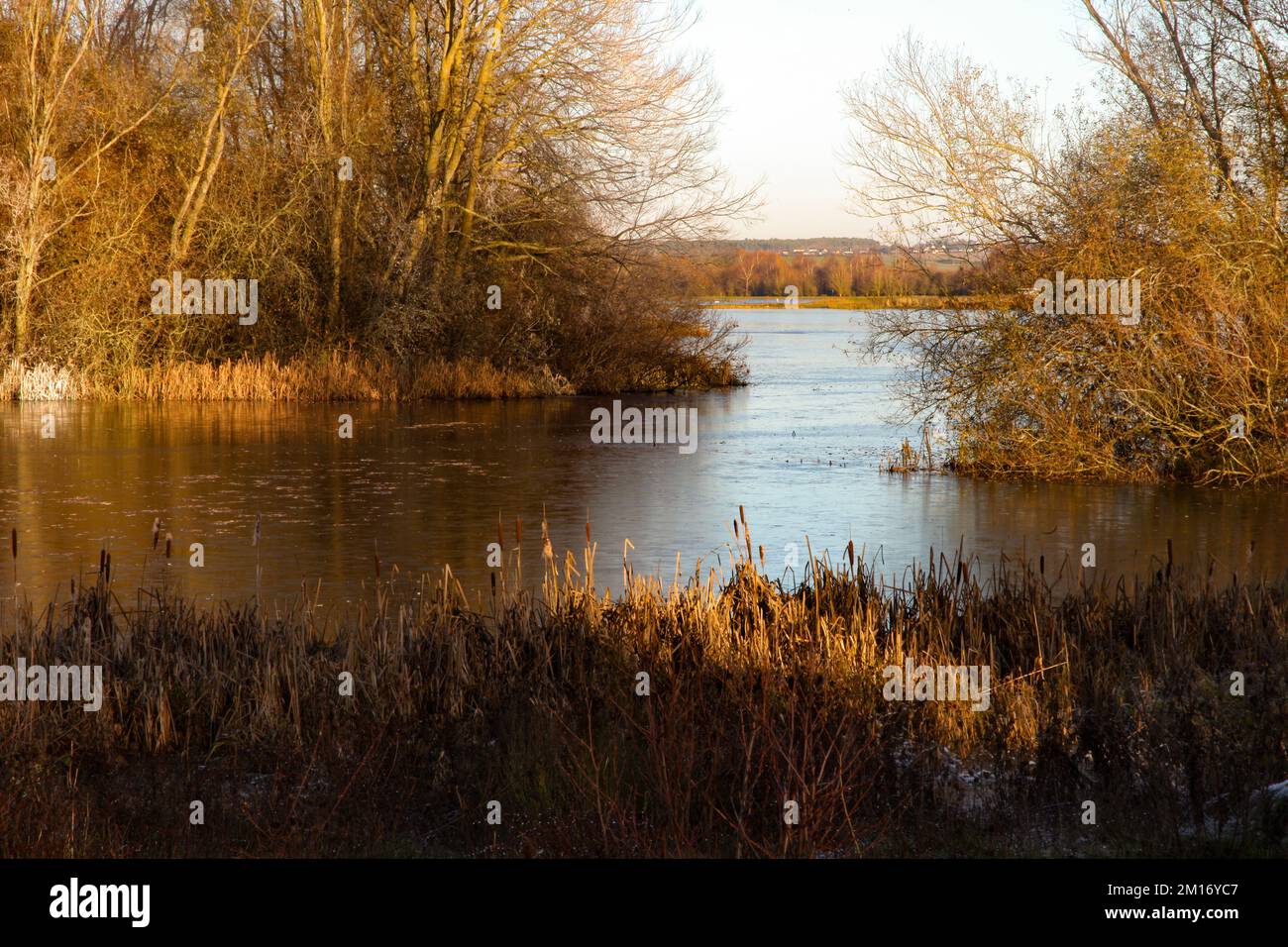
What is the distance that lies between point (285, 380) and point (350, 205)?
4397 mm

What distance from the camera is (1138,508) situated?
1379 cm

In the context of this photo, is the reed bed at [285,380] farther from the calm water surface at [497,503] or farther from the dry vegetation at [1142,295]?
the dry vegetation at [1142,295]

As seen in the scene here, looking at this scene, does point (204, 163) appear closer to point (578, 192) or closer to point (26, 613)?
point (578, 192)

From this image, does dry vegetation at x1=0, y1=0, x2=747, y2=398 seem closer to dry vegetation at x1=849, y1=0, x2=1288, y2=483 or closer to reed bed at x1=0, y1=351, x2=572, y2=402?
reed bed at x1=0, y1=351, x2=572, y2=402

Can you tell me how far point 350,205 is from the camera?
30.3 meters

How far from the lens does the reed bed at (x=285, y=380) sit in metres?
26.9

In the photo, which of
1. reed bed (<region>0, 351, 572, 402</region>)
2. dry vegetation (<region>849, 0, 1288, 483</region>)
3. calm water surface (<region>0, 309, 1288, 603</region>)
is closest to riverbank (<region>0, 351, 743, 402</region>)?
reed bed (<region>0, 351, 572, 402</region>)

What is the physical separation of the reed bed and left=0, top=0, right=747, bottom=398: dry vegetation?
6 cm

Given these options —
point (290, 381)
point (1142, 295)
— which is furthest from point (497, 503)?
point (290, 381)

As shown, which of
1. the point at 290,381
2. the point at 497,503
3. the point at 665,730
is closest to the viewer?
the point at 665,730

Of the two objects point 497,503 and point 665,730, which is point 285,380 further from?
point 665,730

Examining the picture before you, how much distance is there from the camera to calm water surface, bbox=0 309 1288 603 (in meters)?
11.1
